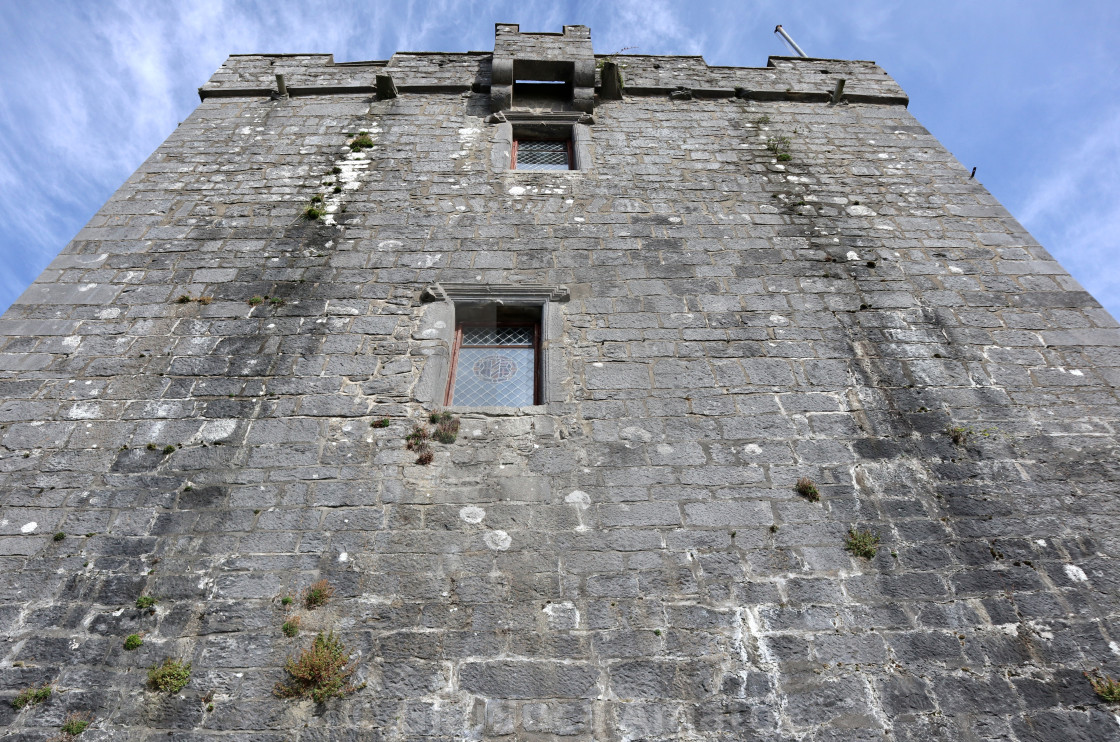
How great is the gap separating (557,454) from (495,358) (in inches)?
47.8

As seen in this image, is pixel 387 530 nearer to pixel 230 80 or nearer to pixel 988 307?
pixel 988 307

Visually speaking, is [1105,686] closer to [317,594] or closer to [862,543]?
[862,543]

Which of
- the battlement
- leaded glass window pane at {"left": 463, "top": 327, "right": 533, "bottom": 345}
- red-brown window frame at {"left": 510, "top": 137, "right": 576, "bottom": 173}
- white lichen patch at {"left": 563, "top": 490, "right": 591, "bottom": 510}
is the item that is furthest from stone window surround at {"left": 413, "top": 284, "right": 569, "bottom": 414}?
the battlement

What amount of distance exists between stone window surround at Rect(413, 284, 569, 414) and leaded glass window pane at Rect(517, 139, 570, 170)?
2198 millimetres

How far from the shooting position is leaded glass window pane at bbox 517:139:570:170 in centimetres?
720

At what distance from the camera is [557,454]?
455 cm

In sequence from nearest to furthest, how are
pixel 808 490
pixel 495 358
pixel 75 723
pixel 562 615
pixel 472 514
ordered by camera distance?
pixel 75 723, pixel 562 615, pixel 472 514, pixel 808 490, pixel 495 358

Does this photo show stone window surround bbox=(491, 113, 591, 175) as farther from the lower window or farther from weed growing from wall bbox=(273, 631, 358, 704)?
weed growing from wall bbox=(273, 631, 358, 704)

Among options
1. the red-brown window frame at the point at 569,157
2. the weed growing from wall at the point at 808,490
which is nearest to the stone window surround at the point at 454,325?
the weed growing from wall at the point at 808,490

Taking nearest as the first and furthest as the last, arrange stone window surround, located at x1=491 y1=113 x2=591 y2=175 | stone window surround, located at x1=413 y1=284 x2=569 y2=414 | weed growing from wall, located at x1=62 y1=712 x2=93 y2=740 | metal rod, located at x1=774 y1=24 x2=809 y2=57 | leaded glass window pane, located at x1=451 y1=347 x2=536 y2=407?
weed growing from wall, located at x1=62 y1=712 x2=93 y2=740
stone window surround, located at x1=413 y1=284 x2=569 y2=414
leaded glass window pane, located at x1=451 y1=347 x2=536 y2=407
stone window surround, located at x1=491 y1=113 x2=591 y2=175
metal rod, located at x1=774 y1=24 x2=809 y2=57

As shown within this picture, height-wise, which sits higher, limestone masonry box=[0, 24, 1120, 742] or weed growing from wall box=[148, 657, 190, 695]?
limestone masonry box=[0, 24, 1120, 742]

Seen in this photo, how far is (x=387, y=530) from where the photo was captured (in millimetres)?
4168

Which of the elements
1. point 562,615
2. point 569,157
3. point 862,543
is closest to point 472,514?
point 562,615

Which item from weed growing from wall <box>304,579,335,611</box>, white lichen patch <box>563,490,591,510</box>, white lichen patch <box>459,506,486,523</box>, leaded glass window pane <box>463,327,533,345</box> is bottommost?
weed growing from wall <box>304,579,335,611</box>
